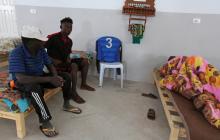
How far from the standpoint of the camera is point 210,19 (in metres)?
3.13

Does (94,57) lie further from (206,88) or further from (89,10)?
(206,88)

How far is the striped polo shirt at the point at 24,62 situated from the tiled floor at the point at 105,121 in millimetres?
595

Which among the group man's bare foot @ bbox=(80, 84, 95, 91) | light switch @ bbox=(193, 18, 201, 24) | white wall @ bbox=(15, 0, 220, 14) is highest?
white wall @ bbox=(15, 0, 220, 14)

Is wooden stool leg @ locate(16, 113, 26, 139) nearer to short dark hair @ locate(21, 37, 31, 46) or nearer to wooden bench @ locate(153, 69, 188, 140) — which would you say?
short dark hair @ locate(21, 37, 31, 46)

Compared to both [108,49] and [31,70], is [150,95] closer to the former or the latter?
[108,49]

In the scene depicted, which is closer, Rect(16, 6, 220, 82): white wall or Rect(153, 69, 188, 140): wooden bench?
Rect(153, 69, 188, 140): wooden bench

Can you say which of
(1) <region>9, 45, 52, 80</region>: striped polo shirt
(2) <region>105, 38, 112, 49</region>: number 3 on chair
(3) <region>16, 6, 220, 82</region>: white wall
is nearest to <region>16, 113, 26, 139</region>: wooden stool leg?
(1) <region>9, 45, 52, 80</region>: striped polo shirt

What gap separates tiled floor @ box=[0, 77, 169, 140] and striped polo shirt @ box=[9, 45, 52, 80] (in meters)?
0.59

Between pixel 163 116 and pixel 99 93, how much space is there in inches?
40.8

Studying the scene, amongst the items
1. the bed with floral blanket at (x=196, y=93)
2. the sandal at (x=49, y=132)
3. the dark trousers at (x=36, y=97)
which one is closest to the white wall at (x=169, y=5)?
the bed with floral blanket at (x=196, y=93)

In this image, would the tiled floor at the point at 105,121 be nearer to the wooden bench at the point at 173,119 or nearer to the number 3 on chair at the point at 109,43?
the wooden bench at the point at 173,119

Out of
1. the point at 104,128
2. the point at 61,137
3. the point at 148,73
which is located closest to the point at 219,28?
the point at 148,73

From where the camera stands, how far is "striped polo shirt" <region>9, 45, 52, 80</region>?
1.86 metres

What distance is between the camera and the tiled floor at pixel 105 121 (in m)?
2.06
